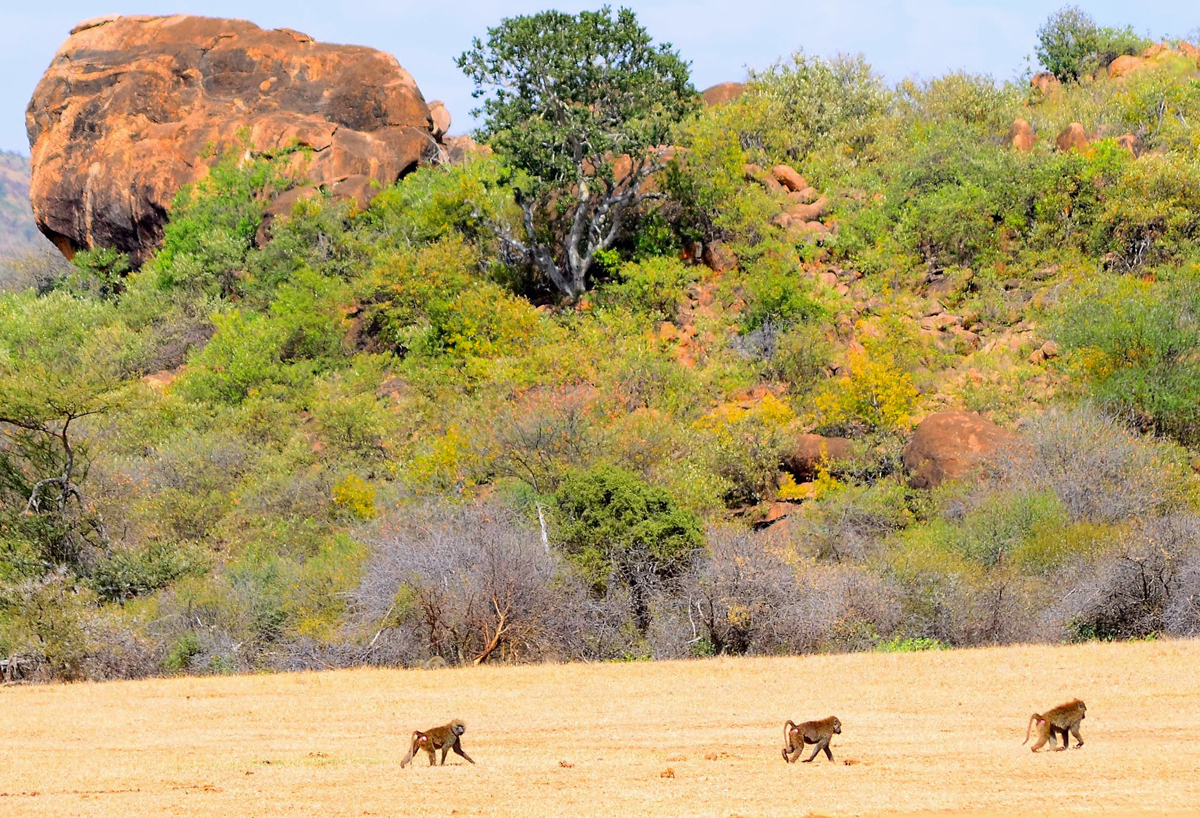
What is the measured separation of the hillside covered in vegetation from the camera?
20.7 meters

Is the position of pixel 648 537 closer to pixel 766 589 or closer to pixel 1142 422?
pixel 766 589

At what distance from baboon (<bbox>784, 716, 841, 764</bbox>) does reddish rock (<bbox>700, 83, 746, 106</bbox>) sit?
3567 cm

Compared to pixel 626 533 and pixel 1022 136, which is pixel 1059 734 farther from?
pixel 1022 136

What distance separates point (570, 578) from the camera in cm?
2134

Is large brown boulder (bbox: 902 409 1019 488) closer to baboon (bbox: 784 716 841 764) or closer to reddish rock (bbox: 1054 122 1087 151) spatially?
reddish rock (bbox: 1054 122 1087 151)

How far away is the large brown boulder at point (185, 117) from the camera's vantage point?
44438 mm

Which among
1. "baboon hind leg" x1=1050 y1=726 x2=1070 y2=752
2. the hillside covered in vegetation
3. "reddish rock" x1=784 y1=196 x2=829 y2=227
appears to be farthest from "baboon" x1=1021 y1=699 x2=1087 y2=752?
"reddish rock" x1=784 y1=196 x2=829 y2=227

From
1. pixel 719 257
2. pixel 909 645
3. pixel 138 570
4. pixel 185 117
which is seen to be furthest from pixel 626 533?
pixel 185 117

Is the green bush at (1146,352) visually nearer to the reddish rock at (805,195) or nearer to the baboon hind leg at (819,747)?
the reddish rock at (805,195)

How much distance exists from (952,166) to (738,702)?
87.4 ft

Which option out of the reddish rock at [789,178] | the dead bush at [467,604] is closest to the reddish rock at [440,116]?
the reddish rock at [789,178]

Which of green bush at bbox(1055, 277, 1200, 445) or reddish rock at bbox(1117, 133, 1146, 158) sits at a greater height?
reddish rock at bbox(1117, 133, 1146, 158)

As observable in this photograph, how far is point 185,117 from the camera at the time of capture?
46031 millimetres

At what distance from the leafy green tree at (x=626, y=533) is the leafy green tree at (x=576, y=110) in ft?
50.3
